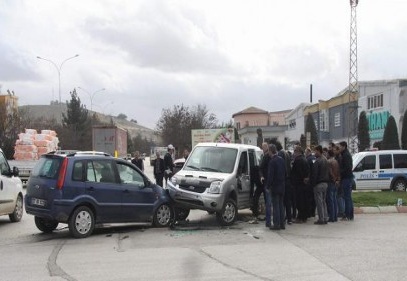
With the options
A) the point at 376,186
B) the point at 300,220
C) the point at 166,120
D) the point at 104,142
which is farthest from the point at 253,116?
the point at 300,220

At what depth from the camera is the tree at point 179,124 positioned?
248ft

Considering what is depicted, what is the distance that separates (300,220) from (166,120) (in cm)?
6619

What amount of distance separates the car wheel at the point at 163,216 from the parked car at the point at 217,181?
0.24 m

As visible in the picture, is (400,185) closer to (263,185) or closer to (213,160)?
(263,185)

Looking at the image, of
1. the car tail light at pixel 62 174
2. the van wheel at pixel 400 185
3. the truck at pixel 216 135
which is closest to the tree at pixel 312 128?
the truck at pixel 216 135

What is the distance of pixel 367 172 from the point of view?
22.9 meters

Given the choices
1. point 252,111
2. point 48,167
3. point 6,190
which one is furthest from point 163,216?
point 252,111

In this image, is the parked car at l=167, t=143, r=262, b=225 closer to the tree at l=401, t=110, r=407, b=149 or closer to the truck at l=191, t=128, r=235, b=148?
the truck at l=191, t=128, r=235, b=148

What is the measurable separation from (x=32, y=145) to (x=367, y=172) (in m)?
19.7

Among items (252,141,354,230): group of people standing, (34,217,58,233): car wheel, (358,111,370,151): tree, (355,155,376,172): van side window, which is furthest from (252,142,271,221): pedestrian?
(358,111,370,151): tree

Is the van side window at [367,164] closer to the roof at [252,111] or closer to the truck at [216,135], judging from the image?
the truck at [216,135]

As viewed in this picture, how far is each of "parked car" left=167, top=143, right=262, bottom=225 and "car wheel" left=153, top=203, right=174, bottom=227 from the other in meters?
0.24

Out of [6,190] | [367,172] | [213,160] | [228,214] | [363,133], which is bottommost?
[228,214]

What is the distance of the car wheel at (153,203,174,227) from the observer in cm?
1278
